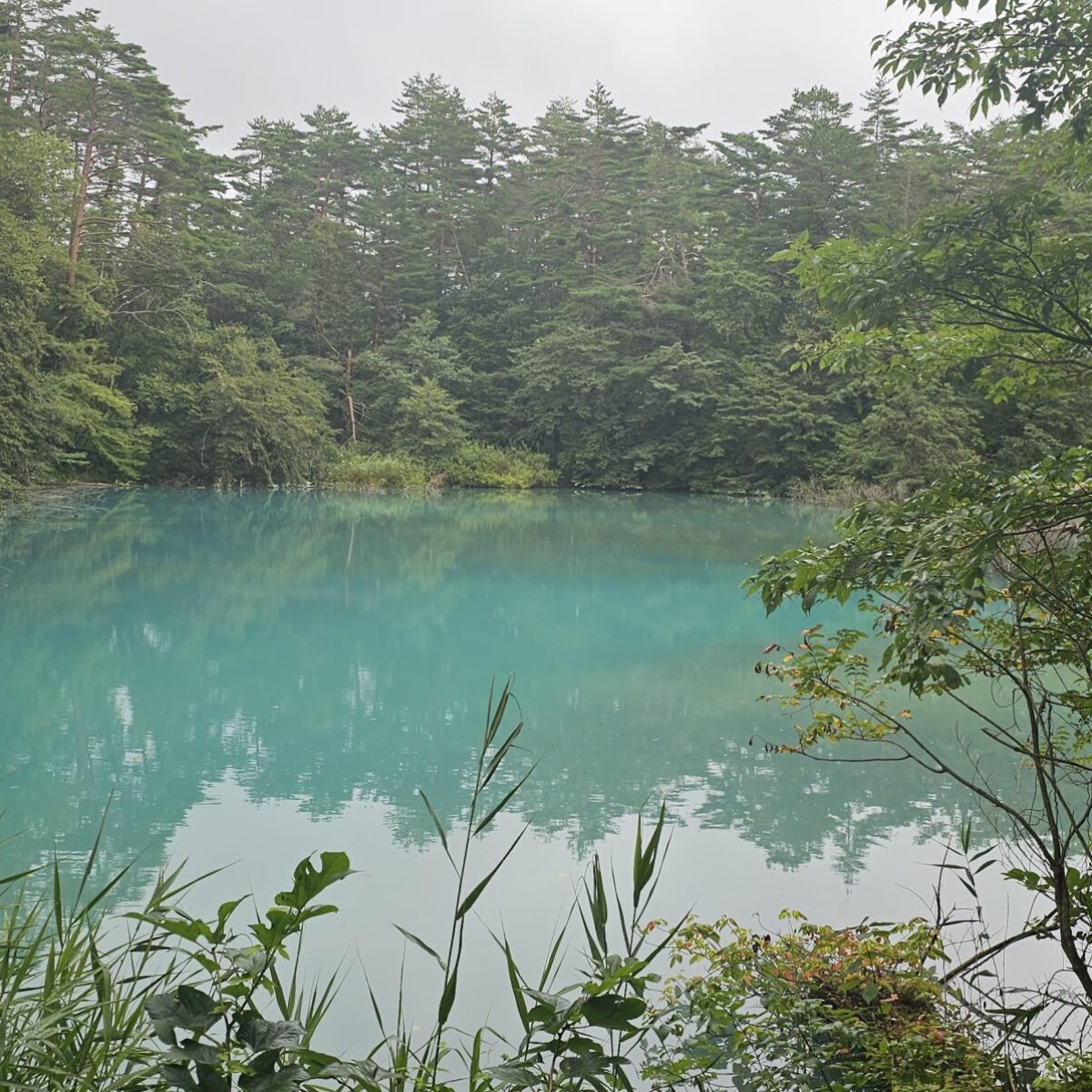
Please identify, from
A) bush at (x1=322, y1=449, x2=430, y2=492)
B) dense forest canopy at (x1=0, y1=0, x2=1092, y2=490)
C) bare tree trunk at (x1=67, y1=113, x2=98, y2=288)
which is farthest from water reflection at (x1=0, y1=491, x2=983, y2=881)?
bush at (x1=322, y1=449, x2=430, y2=492)

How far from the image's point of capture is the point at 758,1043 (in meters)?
2.19

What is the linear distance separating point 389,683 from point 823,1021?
199 inches

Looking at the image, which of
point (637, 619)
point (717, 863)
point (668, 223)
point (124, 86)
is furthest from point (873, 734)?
point (668, 223)

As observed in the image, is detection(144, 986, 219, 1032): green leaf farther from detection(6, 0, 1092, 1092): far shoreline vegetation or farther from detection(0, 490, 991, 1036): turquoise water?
detection(0, 490, 991, 1036): turquoise water

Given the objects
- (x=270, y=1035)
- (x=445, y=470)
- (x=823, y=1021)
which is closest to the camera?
(x=270, y=1035)

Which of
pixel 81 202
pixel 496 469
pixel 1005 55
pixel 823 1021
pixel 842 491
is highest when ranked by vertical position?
pixel 81 202

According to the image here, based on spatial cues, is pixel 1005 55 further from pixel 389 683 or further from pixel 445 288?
pixel 445 288

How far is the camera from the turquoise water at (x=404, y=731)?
3.81m

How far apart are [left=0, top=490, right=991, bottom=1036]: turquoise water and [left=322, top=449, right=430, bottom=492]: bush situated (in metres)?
9.38

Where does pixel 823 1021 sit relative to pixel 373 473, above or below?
below

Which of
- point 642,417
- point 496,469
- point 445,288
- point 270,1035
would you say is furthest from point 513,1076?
point 445,288

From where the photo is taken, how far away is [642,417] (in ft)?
80.4

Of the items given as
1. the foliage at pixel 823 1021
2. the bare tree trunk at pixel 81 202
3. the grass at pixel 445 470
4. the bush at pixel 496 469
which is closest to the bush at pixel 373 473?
the grass at pixel 445 470

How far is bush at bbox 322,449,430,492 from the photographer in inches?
882
